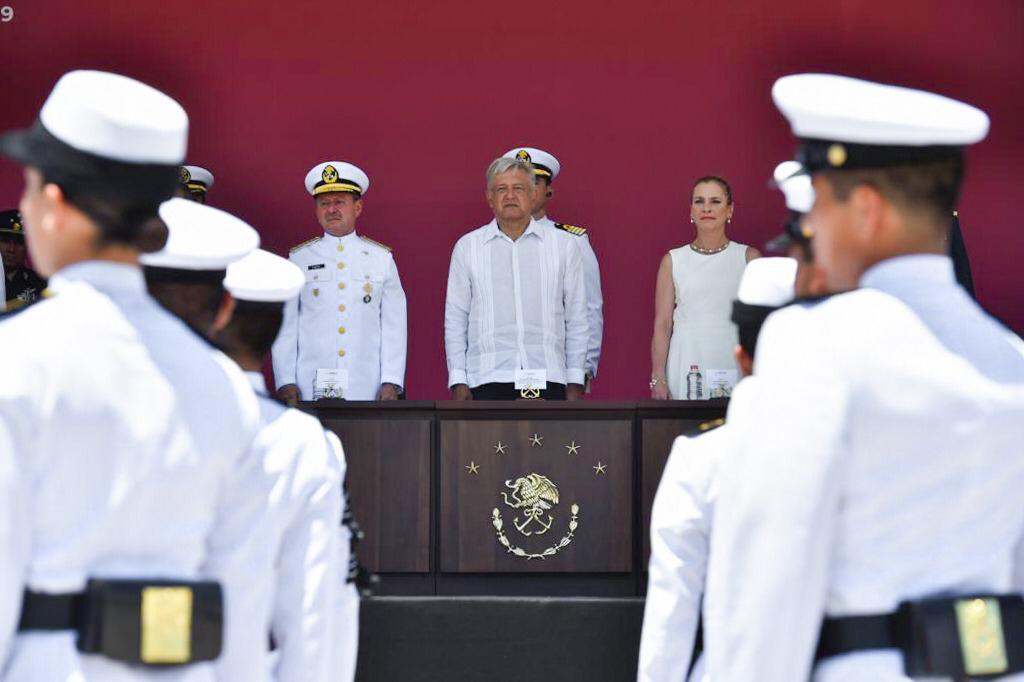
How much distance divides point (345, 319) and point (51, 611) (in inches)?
179

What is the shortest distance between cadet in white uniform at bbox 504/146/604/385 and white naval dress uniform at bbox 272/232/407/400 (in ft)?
2.32

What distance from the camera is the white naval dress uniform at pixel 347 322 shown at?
633 cm

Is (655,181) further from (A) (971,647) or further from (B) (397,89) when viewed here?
(A) (971,647)

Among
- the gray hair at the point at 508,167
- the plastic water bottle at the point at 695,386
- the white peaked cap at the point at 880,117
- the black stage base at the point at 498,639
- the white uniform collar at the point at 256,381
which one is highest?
the gray hair at the point at 508,167

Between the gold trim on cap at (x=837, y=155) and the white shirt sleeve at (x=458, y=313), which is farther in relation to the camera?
the white shirt sleeve at (x=458, y=313)

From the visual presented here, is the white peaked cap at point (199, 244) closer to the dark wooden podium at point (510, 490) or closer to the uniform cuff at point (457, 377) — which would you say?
the dark wooden podium at point (510, 490)

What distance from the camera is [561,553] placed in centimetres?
521

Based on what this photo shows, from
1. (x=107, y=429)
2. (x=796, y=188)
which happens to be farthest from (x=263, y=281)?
(x=107, y=429)

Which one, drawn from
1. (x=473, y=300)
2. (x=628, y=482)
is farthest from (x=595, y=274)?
(x=628, y=482)

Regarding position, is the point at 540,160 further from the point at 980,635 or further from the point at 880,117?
the point at 980,635

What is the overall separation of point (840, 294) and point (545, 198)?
4.99 m

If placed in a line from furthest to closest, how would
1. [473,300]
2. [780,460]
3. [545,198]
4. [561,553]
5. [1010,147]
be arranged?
1. [1010,147]
2. [545,198]
3. [473,300]
4. [561,553]
5. [780,460]

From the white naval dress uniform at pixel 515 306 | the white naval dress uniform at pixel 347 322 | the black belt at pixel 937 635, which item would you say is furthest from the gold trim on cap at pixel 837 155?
the white naval dress uniform at pixel 347 322

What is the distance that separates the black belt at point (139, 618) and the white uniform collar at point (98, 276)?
1.18 ft
